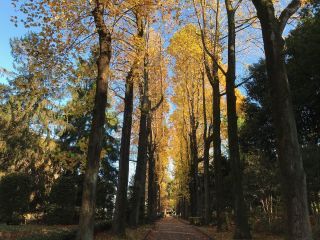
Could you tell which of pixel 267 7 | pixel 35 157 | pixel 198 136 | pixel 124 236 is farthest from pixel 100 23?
pixel 198 136

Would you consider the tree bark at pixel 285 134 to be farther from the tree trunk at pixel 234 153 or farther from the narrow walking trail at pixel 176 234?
the narrow walking trail at pixel 176 234

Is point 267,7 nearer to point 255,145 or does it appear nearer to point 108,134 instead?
point 255,145

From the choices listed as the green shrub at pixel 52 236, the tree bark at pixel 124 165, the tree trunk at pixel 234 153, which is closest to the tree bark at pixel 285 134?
the green shrub at pixel 52 236

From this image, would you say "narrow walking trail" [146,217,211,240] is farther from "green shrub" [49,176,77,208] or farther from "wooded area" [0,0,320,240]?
"green shrub" [49,176,77,208]

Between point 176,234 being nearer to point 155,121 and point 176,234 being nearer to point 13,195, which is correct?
point 13,195

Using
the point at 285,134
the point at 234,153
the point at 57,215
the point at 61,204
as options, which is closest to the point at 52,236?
the point at 285,134

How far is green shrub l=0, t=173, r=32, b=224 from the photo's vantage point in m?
25.2

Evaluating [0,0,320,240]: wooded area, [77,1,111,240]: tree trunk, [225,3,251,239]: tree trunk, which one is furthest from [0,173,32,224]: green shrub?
[77,1,111,240]: tree trunk

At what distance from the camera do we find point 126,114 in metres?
17.2

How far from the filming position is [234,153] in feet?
49.6

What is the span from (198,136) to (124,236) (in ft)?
91.6

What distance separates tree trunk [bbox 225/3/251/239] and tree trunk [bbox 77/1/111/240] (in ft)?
20.4

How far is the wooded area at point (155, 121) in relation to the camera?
934 centimetres

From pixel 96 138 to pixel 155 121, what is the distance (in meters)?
28.7
